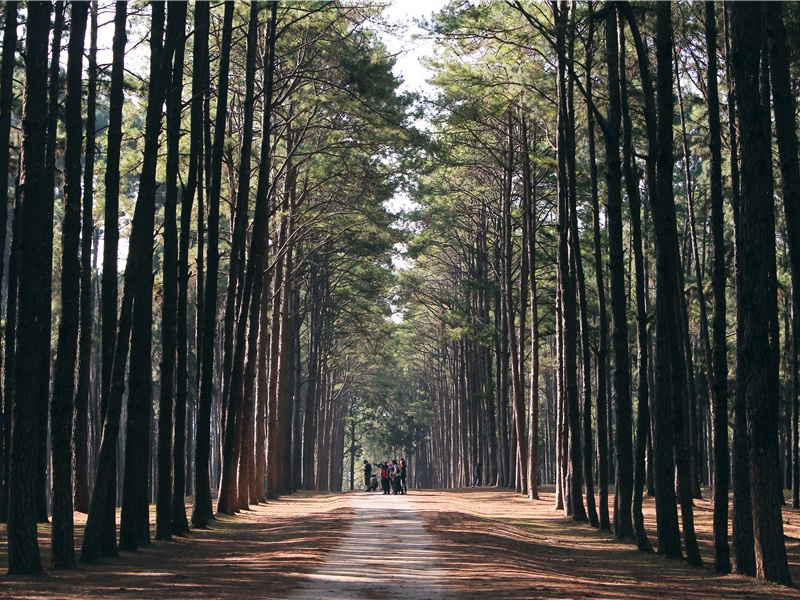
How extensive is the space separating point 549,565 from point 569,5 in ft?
46.6

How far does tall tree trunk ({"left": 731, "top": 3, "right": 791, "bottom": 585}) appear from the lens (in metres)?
12.1

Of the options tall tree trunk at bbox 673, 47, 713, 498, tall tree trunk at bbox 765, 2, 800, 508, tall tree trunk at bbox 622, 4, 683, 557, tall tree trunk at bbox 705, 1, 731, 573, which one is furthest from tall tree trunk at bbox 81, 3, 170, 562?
tall tree trunk at bbox 673, 47, 713, 498

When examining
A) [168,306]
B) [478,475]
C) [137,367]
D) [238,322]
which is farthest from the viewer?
[478,475]

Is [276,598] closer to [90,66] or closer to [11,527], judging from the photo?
[11,527]

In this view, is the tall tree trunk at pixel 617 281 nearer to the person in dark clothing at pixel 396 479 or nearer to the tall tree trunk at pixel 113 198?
the tall tree trunk at pixel 113 198

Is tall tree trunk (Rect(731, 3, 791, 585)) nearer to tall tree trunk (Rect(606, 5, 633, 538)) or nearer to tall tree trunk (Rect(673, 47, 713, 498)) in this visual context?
tall tree trunk (Rect(606, 5, 633, 538))

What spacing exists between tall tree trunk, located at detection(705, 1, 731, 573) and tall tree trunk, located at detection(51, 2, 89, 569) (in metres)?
9.02

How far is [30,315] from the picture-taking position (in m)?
11.9

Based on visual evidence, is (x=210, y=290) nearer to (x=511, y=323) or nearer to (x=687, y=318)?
(x=687, y=318)

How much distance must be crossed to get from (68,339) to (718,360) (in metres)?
9.30

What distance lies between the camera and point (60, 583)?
11.2 metres

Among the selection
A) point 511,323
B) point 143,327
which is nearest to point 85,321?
point 143,327

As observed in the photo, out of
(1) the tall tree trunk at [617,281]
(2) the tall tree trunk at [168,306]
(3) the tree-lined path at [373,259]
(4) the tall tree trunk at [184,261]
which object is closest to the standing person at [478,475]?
(3) the tree-lined path at [373,259]

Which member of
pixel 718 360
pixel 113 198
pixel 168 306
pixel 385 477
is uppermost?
pixel 113 198
